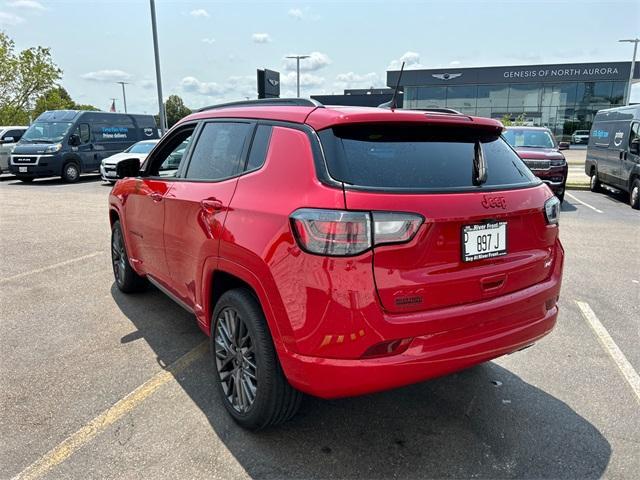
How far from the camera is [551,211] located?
2.80 meters

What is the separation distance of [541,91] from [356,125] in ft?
153

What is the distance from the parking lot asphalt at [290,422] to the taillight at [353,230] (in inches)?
45.9

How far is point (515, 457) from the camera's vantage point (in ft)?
8.37

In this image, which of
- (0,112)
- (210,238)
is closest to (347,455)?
(210,238)

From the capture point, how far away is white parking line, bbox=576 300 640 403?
11.0 feet

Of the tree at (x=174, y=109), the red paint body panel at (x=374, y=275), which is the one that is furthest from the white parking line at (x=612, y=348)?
the tree at (x=174, y=109)

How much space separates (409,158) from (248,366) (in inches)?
55.8

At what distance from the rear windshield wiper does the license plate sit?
262mm

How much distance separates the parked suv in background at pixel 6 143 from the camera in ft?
58.7

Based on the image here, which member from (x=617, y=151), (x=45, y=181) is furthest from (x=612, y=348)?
(x=45, y=181)

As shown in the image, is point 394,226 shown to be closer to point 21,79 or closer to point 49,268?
point 49,268

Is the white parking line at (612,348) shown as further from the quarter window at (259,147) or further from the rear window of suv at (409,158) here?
the quarter window at (259,147)

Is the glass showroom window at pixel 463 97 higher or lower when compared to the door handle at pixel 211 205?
Result: higher

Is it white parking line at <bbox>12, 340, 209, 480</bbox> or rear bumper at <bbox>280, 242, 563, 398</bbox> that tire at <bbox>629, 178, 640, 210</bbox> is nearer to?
rear bumper at <bbox>280, 242, 563, 398</bbox>
